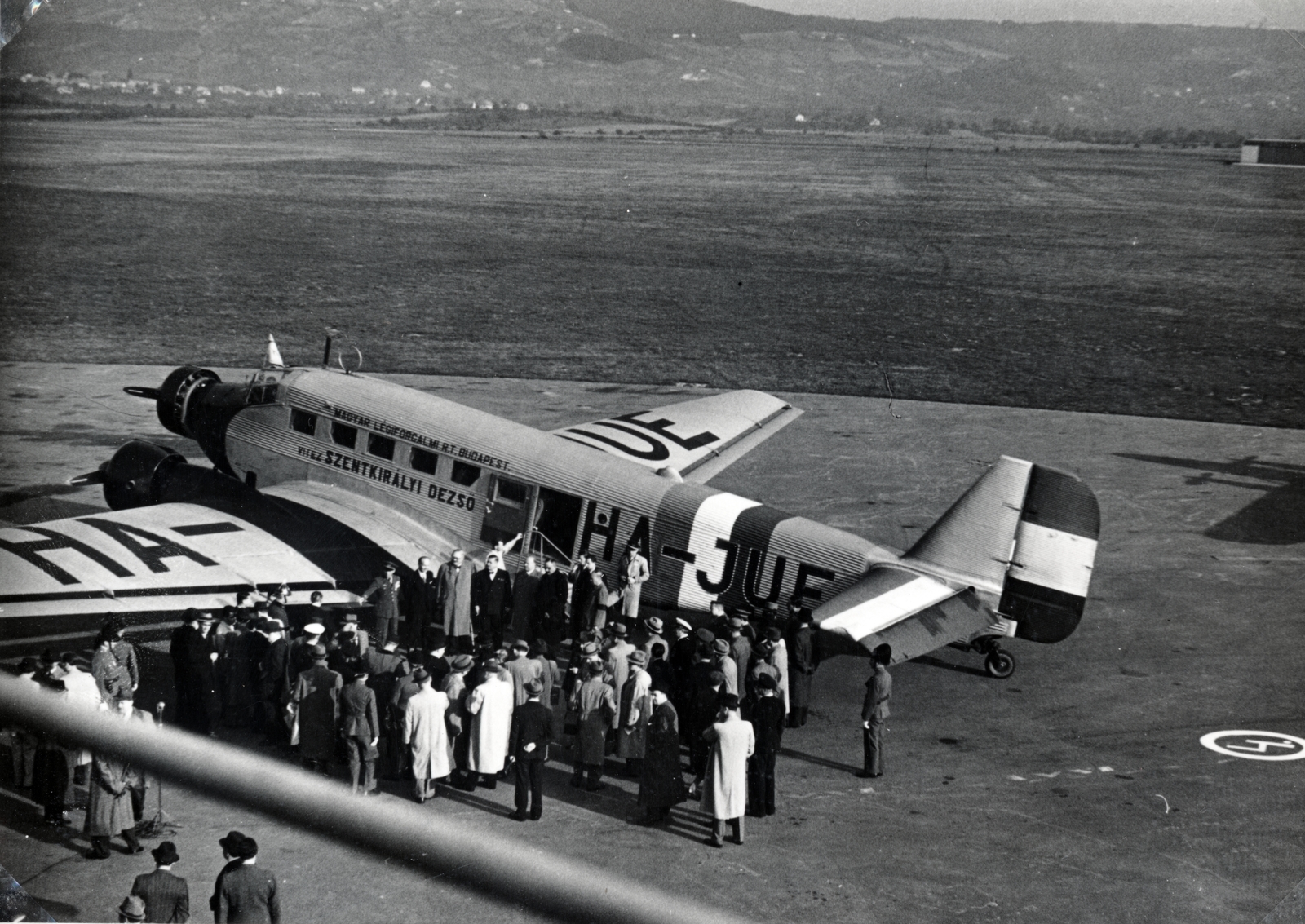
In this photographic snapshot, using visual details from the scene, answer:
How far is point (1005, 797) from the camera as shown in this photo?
1271 cm

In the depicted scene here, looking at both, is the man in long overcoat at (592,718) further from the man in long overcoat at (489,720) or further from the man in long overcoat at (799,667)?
the man in long overcoat at (799,667)

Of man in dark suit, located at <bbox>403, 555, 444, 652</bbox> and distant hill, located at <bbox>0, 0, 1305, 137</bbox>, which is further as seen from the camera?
distant hill, located at <bbox>0, 0, 1305, 137</bbox>

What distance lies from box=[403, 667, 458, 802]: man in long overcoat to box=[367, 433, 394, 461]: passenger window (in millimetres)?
5939

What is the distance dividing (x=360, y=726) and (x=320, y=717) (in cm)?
48

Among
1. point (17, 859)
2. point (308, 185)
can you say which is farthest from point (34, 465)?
point (308, 185)

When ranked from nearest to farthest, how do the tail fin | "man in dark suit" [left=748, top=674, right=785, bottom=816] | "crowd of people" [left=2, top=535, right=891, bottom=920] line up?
1. "crowd of people" [left=2, top=535, right=891, bottom=920]
2. "man in dark suit" [left=748, top=674, right=785, bottom=816]
3. the tail fin

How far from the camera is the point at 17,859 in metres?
10.9

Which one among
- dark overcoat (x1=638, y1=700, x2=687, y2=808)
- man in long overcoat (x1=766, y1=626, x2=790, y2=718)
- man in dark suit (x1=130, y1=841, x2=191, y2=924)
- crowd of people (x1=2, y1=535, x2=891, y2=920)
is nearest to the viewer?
man in dark suit (x1=130, y1=841, x2=191, y2=924)

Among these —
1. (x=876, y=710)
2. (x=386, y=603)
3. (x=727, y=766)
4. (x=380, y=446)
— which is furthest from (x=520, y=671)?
(x=380, y=446)

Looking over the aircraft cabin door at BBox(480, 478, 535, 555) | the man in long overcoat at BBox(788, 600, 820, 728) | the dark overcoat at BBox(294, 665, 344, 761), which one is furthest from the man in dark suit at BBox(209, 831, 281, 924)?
the aircraft cabin door at BBox(480, 478, 535, 555)

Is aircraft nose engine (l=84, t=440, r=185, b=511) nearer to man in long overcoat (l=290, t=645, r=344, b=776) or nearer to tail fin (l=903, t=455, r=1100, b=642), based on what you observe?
man in long overcoat (l=290, t=645, r=344, b=776)

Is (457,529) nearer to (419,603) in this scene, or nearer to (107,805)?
(419,603)

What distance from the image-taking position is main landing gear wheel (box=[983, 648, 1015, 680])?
15.7 m

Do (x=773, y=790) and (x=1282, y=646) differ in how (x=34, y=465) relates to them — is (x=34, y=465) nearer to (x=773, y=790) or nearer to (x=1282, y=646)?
(x=773, y=790)
